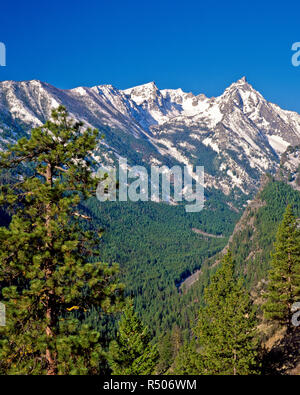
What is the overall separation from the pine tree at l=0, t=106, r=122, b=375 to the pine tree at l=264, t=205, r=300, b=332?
31.8 m

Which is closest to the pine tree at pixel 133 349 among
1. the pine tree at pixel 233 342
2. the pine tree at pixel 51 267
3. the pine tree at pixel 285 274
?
the pine tree at pixel 233 342

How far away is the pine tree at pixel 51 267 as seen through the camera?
51.2 feet

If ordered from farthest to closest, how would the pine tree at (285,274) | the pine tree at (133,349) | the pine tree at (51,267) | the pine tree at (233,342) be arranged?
the pine tree at (285,274)
the pine tree at (133,349)
the pine tree at (233,342)
the pine tree at (51,267)

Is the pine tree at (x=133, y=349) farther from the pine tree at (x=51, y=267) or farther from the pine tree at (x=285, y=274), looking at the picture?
the pine tree at (x=51, y=267)

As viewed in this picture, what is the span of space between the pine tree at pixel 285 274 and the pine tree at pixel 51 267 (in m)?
31.8

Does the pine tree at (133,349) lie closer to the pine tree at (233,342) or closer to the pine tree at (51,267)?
the pine tree at (233,342)

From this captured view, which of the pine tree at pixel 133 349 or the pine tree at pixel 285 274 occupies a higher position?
the pine tree at pixel 285 274

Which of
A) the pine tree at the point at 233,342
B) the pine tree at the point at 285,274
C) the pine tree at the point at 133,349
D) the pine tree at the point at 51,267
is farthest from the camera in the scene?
the pine tree at the point at 285,274

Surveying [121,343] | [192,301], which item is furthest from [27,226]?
[192,301]

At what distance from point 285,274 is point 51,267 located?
35969 millimetres

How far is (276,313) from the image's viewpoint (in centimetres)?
4416

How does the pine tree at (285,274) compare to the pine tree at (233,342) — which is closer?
the pine tree at (233,342)
